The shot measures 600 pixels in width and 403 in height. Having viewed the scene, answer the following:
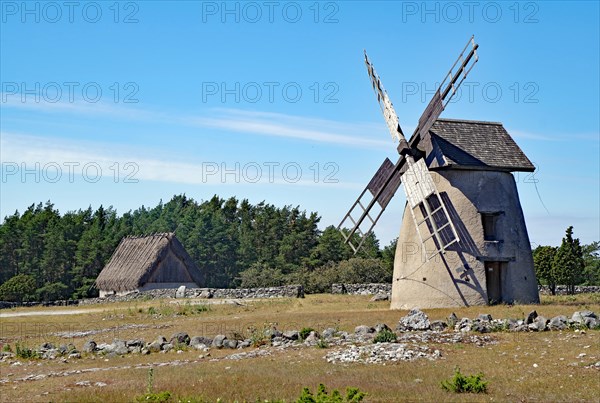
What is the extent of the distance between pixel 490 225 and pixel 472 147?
3.94m

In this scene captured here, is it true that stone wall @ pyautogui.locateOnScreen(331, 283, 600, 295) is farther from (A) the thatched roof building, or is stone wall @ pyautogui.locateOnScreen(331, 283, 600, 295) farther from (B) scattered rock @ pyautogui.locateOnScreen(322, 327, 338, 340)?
(B) scattered rock @ pyautogui.locateOnScreen(322, 327, 338, 340)

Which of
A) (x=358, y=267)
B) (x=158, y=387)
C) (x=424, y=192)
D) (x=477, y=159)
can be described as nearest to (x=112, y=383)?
(x=158, y=387)

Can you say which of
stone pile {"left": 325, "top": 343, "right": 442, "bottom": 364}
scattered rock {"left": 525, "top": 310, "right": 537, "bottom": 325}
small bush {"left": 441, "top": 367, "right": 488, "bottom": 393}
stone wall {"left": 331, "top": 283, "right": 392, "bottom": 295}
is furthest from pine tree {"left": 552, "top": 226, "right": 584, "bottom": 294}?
small bush {"left": 441, "top": 367, "right": 488, "bottom": 393}

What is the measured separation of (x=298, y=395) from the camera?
51.8 feet

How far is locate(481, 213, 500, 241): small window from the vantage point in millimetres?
37031

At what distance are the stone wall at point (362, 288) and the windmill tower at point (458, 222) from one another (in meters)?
16.2

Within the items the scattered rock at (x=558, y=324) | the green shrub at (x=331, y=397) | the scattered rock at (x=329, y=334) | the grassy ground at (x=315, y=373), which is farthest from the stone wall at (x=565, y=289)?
the green shrub at (x=331, y=397)

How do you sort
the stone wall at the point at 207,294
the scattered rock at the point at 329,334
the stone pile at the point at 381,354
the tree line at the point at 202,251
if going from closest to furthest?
the stone pile at the point at 381,354 < the scattered rock at the point at 329,334 < the stone wall at the point at 207,294 < the tree line at the point at 202,251

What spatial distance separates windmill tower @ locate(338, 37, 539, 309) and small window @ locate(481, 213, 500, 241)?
1.9 inches

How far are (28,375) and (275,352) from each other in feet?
23.3

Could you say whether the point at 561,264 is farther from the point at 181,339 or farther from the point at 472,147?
the point at 181,339

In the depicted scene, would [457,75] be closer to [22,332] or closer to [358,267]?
[22,332]

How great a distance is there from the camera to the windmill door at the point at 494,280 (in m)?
37.4

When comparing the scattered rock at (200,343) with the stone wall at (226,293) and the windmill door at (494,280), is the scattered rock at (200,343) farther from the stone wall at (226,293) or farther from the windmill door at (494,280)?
the stone wall at (226,293)
